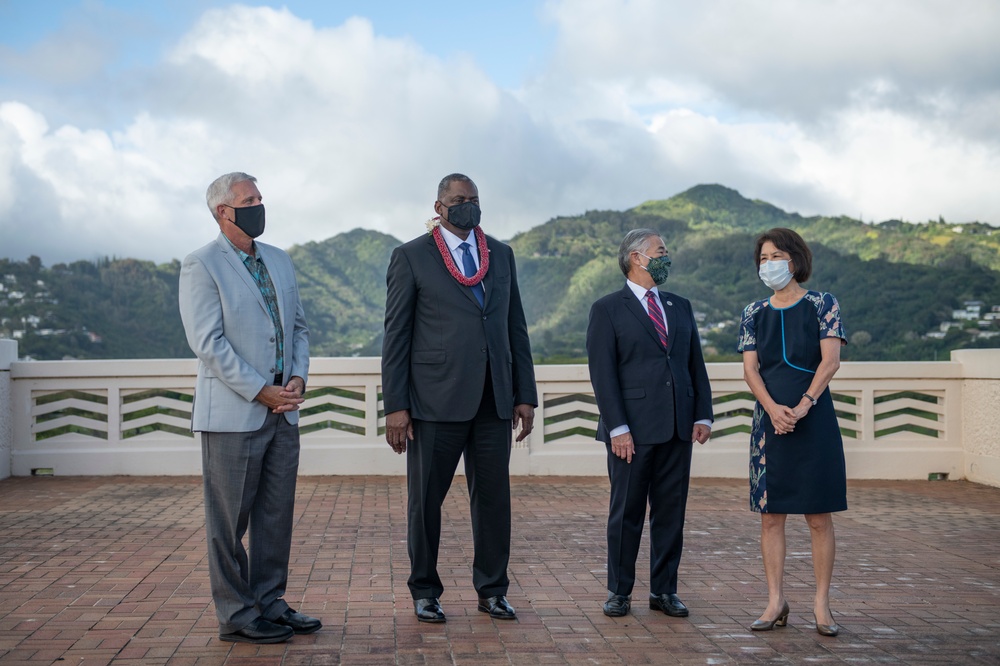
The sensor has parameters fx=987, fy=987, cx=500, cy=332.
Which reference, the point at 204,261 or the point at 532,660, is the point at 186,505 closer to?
the point at 204,261

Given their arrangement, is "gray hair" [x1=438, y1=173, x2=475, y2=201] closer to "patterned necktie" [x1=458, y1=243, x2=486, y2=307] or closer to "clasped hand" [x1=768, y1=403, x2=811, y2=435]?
"patterned necktie" [x1=458, y1=243, x2=486, y2=307]

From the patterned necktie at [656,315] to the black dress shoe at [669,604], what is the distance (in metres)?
1.39

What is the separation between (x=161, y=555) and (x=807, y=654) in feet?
15.0

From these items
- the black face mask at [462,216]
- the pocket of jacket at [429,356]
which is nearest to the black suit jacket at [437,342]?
the pocket of jacket at [429,356]

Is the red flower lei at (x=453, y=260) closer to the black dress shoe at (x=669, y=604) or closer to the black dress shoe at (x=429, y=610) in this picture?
the black dress shoe at (x=429, y=610)

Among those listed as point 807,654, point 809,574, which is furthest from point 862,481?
point 807,654

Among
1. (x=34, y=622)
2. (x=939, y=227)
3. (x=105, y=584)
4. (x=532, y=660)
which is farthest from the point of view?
(x=939, y=227)

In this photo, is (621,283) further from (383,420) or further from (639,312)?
(639,312)

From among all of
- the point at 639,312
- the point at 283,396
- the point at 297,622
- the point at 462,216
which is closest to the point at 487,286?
the point at 462,216

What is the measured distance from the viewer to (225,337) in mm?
4898

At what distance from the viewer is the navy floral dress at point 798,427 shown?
5.01 meters

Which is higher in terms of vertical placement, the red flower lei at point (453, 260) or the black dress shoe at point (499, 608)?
the red flower lei at point (453, 260)

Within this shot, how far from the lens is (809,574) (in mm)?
6566

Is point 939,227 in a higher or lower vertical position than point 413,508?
higher
